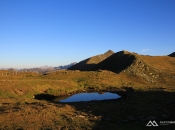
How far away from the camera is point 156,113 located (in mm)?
22969

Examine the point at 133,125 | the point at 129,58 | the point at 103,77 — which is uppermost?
the point at 129,58

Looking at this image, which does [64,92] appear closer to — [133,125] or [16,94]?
[16,94]

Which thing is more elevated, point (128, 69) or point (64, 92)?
point (128, 69)

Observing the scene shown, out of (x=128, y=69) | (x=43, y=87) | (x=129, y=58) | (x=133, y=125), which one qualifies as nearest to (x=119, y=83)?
(x=128, y=69)

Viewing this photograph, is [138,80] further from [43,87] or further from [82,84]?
[43,87]

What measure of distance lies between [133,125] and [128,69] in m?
50.3

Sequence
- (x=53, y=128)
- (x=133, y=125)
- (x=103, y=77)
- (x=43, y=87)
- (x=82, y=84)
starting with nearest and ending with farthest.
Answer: (x=53, y=128) → (x=133, y=125) → (x=43, y=87) → (x=82, y=84) → (x=103, y=77)

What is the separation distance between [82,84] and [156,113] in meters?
30.9

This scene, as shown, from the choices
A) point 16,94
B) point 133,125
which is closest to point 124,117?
point 133,125

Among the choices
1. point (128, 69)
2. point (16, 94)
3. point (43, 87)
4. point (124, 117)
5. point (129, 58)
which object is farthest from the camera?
point (129, 58)

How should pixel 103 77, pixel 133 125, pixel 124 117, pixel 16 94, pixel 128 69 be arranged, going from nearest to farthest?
pixel 133 125
pixel 124 117
pixel 16 94
pixel 103 77
pixel 128 69

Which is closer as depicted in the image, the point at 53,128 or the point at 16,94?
the point at 53,128

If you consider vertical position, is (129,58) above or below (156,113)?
above

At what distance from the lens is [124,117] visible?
21984mm
